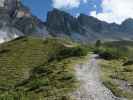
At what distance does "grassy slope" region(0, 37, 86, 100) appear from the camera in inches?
2153

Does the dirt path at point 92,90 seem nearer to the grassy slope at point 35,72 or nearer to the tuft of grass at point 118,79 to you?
the tuft of grass at point 118,79

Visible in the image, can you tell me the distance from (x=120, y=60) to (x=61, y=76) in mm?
34016

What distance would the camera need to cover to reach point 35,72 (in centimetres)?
9812

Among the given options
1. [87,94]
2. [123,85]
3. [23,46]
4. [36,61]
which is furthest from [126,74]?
[23,46]

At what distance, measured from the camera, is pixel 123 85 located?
59.7 m

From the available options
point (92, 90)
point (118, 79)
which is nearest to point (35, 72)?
point (118, 79)

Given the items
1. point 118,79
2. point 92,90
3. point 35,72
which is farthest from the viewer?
point 35,72

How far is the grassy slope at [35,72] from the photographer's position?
54697 mm

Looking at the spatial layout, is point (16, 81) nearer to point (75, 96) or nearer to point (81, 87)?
point (81, 87)

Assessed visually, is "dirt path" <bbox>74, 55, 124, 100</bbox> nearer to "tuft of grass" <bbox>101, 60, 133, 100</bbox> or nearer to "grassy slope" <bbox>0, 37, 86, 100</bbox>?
"tuft of grass" <bbox>101, 60, 133, 100</bbox>

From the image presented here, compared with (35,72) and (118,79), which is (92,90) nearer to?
(118,79)

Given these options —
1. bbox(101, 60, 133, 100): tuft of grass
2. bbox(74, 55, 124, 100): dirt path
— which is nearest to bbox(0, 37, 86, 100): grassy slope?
bbox(74, 55, 124, 100): dirt path

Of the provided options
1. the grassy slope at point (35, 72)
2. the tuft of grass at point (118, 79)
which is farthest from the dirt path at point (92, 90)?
the grassy slope at point (35, 72)

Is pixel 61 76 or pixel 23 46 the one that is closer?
pixel 61 76
